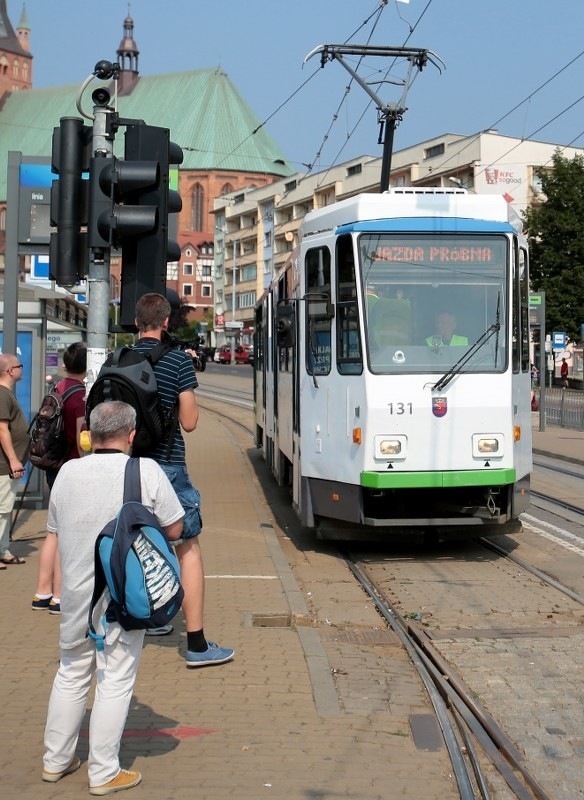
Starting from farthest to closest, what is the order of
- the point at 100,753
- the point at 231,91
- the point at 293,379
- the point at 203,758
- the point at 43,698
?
the point at 231,91, the point at 293,379, the point at 43,698, the point at 203,758, the point at 100,753

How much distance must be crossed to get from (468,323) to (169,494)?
6.22 metres

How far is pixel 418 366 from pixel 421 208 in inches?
58.2

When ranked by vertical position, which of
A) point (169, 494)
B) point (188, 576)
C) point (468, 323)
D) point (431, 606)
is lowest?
point (431, 606)

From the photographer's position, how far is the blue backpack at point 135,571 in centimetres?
451

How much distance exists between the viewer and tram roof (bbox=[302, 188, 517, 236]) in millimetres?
10688

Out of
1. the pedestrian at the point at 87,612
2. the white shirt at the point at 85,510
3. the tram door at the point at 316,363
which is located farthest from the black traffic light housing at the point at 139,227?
the tram door at the point at 316,363

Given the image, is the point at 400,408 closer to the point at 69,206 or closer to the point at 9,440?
the point at 9,440

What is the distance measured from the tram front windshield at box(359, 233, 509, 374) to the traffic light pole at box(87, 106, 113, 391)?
12.0 feet

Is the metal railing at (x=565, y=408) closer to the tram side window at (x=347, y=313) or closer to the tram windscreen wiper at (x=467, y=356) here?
the tram windscreen wiper at (x=467, y=356)

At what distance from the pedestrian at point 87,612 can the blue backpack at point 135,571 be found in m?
0.10

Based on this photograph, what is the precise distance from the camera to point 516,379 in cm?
1073

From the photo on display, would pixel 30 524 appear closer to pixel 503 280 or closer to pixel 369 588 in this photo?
pixel 369 588

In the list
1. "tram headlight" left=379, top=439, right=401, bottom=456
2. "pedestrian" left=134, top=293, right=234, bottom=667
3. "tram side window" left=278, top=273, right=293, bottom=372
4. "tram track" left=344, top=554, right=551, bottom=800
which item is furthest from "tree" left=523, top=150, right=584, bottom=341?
"pedestrian" left=134, top=293, right=234, bottom=667

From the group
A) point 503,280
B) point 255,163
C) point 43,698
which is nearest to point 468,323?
point 503,280
